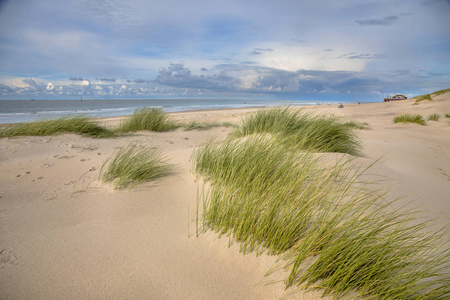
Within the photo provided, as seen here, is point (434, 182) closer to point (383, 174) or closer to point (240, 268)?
point (383, 174)

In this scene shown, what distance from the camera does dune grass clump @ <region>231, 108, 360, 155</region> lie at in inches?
166

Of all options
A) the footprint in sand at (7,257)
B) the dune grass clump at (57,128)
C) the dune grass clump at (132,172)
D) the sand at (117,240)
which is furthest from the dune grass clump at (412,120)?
the footprint in sand at (7,257)

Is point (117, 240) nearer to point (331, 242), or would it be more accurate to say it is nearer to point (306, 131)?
point (331, 242)

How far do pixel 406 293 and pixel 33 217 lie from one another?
122 inches

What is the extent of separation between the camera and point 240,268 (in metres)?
1.71

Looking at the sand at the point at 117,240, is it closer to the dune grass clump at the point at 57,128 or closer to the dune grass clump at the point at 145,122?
the dune grass clump at the point at 57,128

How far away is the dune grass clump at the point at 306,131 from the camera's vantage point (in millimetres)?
4214

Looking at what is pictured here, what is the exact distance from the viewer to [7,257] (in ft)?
6.10

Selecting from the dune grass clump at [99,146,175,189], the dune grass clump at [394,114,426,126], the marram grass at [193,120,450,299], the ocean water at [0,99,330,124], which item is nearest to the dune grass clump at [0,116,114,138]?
the ocean water at [0,99,330,124]

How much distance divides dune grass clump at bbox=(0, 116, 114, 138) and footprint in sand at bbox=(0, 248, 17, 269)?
5263mm

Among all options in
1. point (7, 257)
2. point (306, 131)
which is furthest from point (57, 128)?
point (306, 131)

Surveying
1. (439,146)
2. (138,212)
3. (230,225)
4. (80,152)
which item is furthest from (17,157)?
(439,146)

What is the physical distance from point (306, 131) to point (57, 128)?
20.5 ft

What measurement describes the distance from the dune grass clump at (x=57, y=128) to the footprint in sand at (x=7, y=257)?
5263 millimetres
